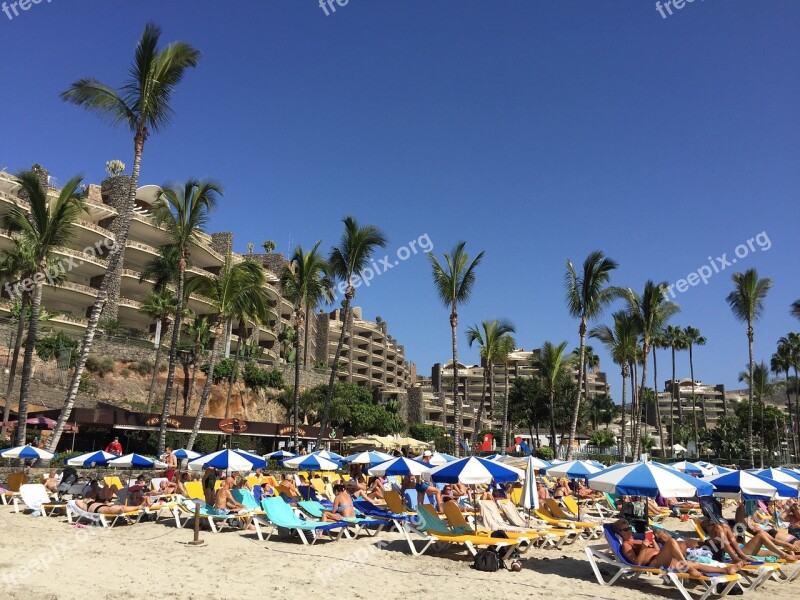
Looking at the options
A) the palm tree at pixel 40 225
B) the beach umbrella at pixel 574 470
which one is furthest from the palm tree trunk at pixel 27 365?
the beach umbrella at pixel 574 470

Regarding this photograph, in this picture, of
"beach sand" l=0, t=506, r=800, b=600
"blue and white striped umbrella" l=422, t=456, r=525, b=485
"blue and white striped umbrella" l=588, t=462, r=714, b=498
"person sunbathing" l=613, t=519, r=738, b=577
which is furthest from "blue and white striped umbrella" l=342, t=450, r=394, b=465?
"person sunbathing" l=613, t=519, r=738, b=577

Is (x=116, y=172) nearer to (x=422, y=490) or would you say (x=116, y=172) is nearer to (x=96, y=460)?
(x=96, y=460)

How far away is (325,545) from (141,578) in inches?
146

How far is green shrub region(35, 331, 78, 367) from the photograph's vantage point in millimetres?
34000

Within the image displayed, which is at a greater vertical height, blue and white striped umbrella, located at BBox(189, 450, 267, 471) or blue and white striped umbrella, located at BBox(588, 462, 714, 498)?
blue and white striped umbrella, located at BBox(588, 462, 714, 498)

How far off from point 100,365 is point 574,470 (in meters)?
30.6

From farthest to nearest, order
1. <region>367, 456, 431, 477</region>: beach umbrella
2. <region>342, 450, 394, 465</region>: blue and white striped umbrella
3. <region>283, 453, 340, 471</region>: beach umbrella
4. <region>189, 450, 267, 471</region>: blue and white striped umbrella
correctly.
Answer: <region>342, 450, 394, 465</region>: blue and white striped umbrella → <region>283, 453, 340, 471</region>: beach umbrella → <region>367, 456, 431, 477</region>: beach umbrella → <region>189, 450, 267, 471</region>: blue and white striped umbrella

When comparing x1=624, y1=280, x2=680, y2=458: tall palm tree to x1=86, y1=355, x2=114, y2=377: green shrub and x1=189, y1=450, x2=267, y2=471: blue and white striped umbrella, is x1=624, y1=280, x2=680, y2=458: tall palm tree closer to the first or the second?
x1=189, y1=450, x2=267, y2=471: blue and white striped umbrella

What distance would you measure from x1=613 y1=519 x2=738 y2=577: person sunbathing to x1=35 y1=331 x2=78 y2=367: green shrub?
33756 millimetres

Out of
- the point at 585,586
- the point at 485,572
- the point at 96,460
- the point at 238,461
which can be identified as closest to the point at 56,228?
the point at 96,460

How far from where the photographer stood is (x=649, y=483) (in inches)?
361

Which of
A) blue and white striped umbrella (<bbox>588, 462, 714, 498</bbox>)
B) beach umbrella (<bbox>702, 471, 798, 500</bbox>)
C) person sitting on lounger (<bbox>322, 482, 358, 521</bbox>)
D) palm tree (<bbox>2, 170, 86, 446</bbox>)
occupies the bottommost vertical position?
person sitting on lounger (<bbox>322, 482, 358, 521</bbox>)

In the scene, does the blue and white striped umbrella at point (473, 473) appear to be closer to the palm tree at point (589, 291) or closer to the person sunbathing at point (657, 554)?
the person sunbathing at point (657, 554)

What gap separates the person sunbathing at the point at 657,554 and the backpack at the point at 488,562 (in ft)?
6.06
